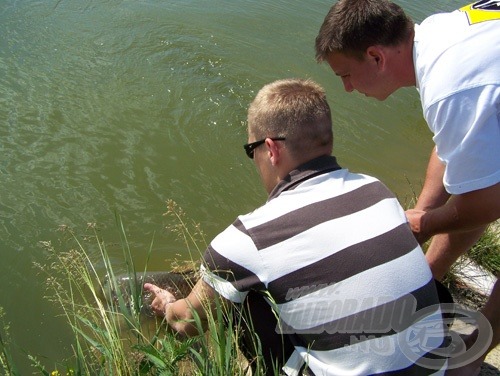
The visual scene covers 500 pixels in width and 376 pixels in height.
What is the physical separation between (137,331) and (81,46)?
18.4 ft

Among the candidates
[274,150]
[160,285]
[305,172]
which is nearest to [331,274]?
[305,172]

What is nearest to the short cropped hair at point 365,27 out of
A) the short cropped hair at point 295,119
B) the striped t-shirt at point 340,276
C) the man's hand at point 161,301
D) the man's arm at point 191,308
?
the short cropped hair at point 295,119

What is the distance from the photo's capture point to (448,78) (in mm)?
2326

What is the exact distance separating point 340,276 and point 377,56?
1.33m

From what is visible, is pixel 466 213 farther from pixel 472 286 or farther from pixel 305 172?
pixel 472 286

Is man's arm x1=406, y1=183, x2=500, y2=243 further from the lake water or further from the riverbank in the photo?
the lake water

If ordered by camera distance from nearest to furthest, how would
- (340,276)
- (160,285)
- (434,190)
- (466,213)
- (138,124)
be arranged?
(340,276) < (466,213) < (434,190) < (160,285) < (138,124)

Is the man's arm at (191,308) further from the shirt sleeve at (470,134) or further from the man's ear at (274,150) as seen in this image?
the shirt sleeve at (470,134)

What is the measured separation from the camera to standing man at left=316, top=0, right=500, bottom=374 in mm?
2307

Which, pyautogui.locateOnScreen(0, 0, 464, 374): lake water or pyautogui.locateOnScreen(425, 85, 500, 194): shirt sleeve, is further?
pyautogui.locateOnScreen(0, 0, 464, 374): lake water

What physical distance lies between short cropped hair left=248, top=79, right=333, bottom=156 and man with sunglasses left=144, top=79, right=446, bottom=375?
0.01 m

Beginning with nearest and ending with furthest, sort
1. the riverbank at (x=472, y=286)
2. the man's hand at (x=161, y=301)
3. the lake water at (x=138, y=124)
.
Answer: the man's hand at (x=161, y=301), the riverbank at (x=472, y=286), the lake water at (x=138, y=124)

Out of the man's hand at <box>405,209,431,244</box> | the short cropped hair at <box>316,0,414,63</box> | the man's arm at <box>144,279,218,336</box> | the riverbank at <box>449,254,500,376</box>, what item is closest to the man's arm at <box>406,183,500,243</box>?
the man's hand at <box>405,209,431,244</box>

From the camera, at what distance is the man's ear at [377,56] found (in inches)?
109
